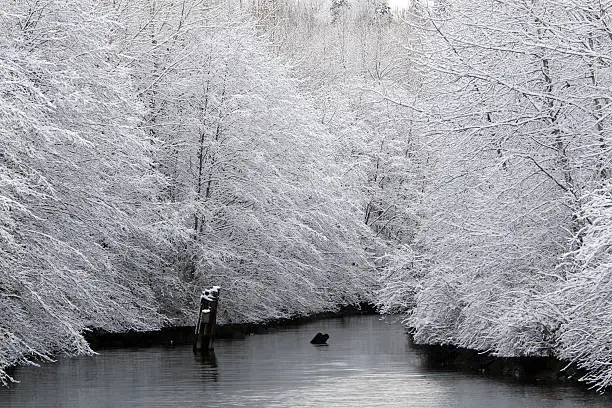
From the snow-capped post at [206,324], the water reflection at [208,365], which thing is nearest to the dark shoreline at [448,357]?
the snow-capped post at [206,324]

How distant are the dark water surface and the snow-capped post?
0.39 metres

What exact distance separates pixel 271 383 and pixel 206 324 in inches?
263

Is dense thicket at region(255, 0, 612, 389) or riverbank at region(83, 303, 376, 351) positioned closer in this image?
dense thicket at region(255, 0, 612, 389)

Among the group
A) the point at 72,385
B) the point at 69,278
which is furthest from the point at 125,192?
the point at 72,385

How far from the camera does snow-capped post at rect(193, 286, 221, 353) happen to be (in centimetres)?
2383

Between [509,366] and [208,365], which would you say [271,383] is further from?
[509,366]

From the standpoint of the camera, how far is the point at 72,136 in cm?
1905

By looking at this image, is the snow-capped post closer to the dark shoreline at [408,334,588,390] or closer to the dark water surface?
the dark water surface

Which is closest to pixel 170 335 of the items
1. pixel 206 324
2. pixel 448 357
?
pixel 206 324

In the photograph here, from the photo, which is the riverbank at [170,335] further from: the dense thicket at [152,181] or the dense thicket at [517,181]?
the dense thicket at [517,181]

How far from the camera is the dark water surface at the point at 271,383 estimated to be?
50.7 ft

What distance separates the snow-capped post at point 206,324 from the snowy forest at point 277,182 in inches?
81.0

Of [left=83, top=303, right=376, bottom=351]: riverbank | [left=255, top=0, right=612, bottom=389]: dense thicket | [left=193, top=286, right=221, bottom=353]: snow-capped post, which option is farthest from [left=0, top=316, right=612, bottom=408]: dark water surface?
[left=83, top=303, right=376, bottom=351]: riverbank

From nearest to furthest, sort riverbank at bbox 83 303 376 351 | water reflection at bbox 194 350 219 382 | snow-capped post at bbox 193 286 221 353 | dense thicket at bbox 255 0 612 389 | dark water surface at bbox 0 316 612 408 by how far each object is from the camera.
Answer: dense thicket at bbox 255 0 612 389 < dark water surface at bbox 0 316 612 408 < water reflection at bbox 194 350 219 382 < snow-capped post at bbox 193 286 221 353 < riverbank at bbox 83 303 376 351
